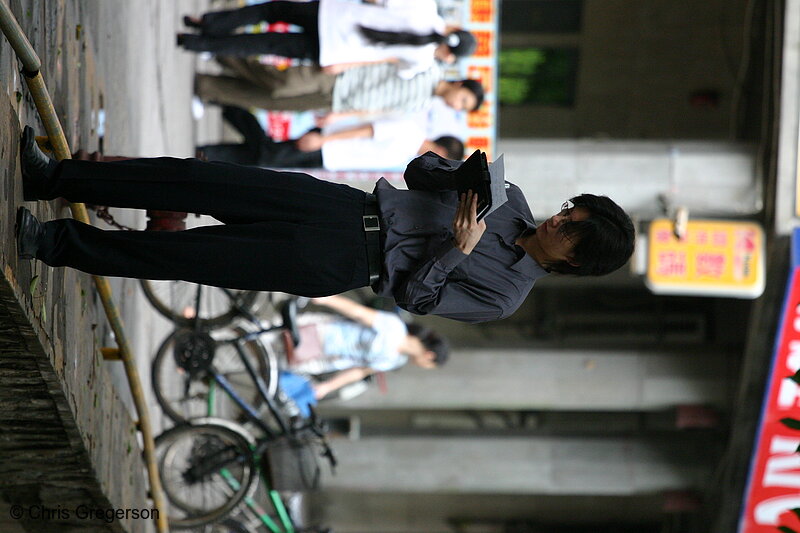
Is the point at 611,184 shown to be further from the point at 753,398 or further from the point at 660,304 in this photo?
the point at 660,304

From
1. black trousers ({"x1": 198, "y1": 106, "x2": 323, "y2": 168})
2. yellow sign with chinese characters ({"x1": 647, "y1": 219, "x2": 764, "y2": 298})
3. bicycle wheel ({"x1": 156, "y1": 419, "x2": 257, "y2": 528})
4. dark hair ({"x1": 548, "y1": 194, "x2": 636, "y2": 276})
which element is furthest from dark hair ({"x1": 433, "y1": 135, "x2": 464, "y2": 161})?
dark hair ({"x1": 548, "y1": 194, "x2": 636, "y2": 276})

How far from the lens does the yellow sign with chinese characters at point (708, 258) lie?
29.5 feet

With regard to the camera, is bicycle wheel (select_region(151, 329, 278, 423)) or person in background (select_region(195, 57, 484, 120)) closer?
bicycle wheel (select_region(151, 329, 278, 423))

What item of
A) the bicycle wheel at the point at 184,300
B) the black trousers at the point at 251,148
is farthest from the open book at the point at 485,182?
the black trousers at the point at 251,148

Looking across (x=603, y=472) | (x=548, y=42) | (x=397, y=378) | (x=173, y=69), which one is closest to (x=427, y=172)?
(x=173, y=69)

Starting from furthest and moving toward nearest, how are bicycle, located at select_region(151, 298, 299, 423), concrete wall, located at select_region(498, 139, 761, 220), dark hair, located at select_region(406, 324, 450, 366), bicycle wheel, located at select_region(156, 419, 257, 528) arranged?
concrete wall, located at select_region(498, 139, 761, 220)
dark hair, located at select_region(406, 324, 450, 366)
bicycle wheel, located at select_region(156, 419, 257, 528)
bicycle, located at select_region(151, 298, 299, 423)

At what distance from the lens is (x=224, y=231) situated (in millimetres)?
4223

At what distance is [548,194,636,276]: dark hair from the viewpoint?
160 inches

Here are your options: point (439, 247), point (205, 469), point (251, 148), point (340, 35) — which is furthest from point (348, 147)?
point (439, 247)

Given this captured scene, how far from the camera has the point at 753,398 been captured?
10.1 metres

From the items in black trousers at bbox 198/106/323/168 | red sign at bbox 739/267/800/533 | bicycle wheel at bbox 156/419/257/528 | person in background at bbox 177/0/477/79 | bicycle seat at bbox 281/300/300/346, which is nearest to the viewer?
bicycle wheel at bbox 156/419/257/528

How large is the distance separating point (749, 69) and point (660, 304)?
3.01 meters

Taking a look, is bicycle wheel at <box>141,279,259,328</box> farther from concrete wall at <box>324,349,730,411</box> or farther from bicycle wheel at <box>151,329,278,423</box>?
concrete wall at <box>324,349,730,411</box>

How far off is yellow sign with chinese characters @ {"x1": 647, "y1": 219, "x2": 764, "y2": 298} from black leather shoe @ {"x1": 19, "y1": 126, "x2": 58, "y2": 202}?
6.13 m
